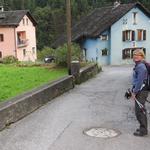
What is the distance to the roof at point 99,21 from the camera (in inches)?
2157

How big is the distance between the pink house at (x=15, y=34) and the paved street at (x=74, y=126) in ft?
150

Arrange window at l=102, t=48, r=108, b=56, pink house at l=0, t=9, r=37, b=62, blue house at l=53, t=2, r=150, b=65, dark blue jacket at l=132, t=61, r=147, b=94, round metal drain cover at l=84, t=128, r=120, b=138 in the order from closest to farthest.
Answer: dark blue jacket at l=132, t=61, r=147, b=94 → round metal drain cover at l=84, t=128, r=120, b=138 → blue house at l=53, t=2, r=150, b=65 → window at l=102, t=48, r=108, b=56 → pink house at l=0, t=9, r=37, b=62

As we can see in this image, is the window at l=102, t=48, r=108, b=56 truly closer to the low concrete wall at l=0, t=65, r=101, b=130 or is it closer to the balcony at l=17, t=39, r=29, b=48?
the balcony at l=17, t=39, r=29, b=48

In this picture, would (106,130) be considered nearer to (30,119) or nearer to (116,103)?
A: (30,119)

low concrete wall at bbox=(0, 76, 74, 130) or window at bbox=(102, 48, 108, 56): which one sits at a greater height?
window at bbox=(102, 48, 108, 56)

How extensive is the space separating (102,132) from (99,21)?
47778 millimetres

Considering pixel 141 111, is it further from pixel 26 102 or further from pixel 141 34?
pixel 141 34

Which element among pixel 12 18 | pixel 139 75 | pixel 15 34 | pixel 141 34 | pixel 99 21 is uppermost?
pixel 12 18

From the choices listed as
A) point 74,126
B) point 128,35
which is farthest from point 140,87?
point 128,35

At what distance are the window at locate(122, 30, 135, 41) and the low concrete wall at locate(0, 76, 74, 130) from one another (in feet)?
133

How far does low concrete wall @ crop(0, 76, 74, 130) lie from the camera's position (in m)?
10.7

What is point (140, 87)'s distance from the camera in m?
9.57

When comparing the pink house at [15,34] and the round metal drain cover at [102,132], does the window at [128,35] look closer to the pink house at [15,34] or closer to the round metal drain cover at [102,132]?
the pink house at [15,34]

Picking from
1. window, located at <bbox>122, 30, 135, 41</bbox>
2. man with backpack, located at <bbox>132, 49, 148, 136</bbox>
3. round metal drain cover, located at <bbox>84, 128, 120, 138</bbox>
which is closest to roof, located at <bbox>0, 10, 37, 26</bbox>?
window, located at <bbox>122, 30, 135, 41</bbox>
